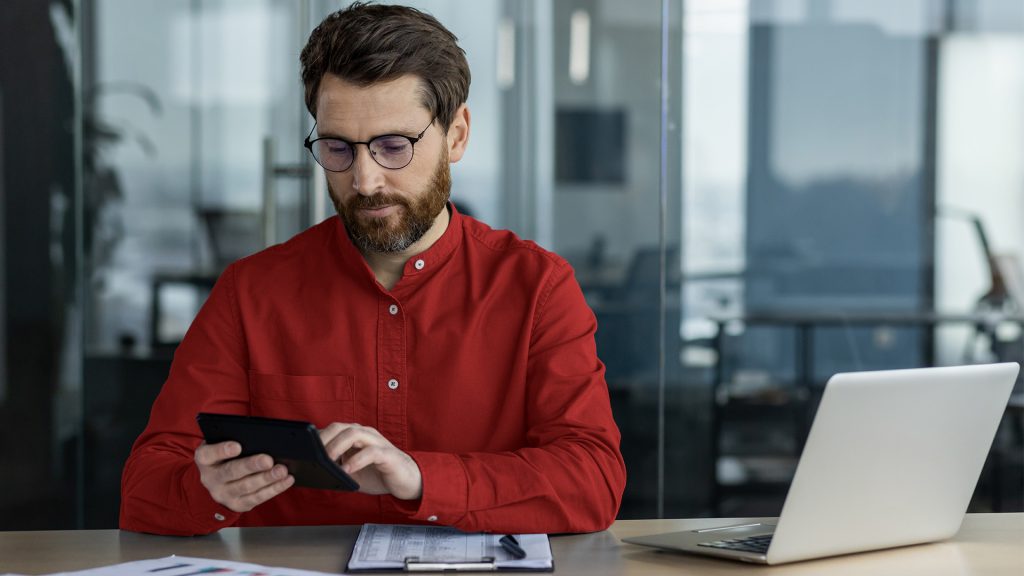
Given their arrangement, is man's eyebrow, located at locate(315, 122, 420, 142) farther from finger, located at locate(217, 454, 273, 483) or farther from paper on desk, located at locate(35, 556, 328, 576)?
paper on desk, located at locate(35, 556, 328, 576)

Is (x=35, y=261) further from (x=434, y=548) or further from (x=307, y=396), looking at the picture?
(x=434, y=548)

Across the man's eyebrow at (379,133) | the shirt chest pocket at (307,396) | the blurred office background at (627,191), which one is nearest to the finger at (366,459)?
the shirt chest pocket at (307,396)

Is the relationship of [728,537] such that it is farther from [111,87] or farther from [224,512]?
[111,87]

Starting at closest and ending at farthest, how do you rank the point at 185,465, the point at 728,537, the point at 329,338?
the point at 728,537, the point at 185,465, the point at 329,338

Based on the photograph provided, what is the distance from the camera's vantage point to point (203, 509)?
159 cm

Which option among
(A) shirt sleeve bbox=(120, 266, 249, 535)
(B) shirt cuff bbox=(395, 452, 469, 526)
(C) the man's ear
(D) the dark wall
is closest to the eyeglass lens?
(C) the man's ear

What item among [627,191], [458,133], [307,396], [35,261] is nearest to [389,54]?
[458,133]

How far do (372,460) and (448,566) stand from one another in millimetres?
157

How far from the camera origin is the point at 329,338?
190 cm

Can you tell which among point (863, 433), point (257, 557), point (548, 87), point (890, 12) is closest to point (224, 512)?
point (257, 557)

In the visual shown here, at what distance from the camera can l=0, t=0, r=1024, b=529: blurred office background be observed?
3.19 metres

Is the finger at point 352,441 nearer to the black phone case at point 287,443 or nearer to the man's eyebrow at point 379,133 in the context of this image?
the black phone case at point 287,443

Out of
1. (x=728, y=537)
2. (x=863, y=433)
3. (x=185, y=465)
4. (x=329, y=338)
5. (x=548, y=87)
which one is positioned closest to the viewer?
(x=863, y=433)

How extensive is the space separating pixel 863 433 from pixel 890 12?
2.16 metres
